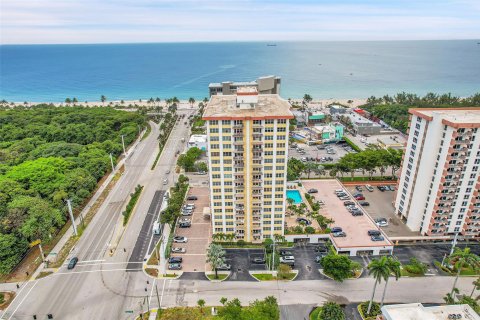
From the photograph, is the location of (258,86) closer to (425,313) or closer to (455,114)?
(455,114)

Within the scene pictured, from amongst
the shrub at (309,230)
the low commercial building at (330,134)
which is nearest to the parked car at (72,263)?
the shrub at (309,230)

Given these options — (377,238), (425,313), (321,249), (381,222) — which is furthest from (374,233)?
(425,313)

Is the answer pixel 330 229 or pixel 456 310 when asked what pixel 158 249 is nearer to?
pixel 330 229

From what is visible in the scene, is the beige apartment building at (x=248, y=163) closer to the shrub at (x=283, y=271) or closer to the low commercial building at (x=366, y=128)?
the shrub at (x=283, y=271)

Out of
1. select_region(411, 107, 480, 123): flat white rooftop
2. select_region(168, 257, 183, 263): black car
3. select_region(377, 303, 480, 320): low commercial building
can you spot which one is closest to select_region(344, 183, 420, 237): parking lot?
select_region(411, 107, 480, 123): flat white rooftop

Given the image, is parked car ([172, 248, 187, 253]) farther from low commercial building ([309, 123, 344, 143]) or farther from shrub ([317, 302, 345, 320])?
low commercial building ([309, 123, 344, 143])
